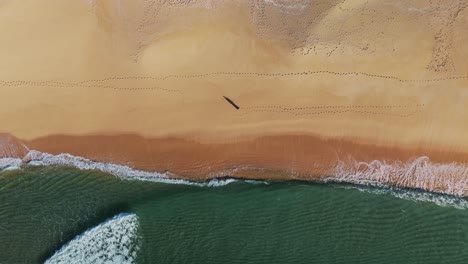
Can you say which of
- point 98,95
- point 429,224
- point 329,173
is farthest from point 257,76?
point 429,224

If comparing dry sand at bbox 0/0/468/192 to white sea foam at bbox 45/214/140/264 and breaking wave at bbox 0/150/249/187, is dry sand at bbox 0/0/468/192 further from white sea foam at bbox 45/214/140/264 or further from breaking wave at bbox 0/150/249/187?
white sea foam at bbox 45/214/140/264

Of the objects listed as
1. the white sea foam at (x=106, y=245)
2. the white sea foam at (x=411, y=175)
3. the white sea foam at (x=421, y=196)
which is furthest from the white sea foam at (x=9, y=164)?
the white sea foam at (x=421, y=196)

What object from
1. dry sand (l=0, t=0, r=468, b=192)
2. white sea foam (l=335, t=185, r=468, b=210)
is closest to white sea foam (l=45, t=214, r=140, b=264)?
dry sand (l=0, t=0, r=468, b=192)

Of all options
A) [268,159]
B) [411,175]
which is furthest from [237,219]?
[411,175]

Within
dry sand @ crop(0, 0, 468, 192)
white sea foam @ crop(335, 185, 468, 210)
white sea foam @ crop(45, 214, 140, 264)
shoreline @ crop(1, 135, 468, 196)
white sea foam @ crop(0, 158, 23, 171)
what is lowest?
white sea foam @ crop(45, 214, 140, 264)

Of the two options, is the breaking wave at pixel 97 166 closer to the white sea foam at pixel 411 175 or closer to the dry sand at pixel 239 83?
the dry sand at pixel 239 83

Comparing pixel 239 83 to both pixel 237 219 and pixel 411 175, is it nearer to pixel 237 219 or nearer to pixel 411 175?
pixel 237 219
